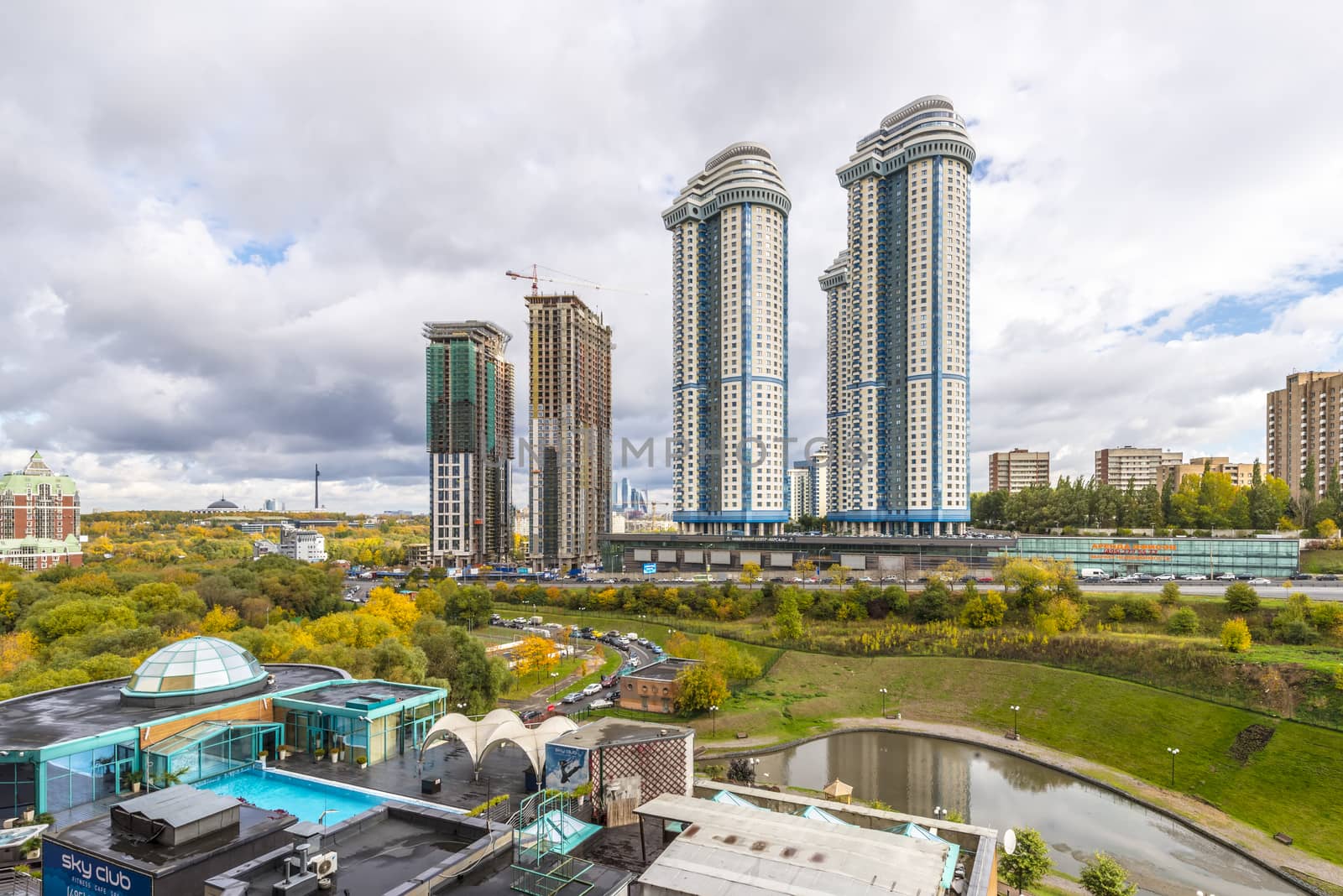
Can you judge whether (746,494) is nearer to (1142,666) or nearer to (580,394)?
(580,394)

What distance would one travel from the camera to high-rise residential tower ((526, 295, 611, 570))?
111m

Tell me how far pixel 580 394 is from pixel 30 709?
95.9 meters

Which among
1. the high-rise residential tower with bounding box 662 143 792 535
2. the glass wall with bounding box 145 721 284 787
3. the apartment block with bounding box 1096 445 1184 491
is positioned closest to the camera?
the glass wall with bounding box 145 721 284 787

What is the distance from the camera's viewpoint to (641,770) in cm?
1574

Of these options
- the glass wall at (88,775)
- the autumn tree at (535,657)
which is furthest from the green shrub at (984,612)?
the glass wall at (88,775)

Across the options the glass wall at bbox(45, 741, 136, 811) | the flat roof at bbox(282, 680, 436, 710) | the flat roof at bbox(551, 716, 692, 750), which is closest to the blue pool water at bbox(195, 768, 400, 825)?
the glass wall at bbox(45, 741, 136, 811)

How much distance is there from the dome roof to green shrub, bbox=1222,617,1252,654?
185ft

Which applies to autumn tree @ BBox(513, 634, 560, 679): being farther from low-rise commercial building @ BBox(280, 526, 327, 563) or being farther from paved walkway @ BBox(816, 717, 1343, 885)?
low-rise commercial building @ BBox(280, 526, 327, 563)

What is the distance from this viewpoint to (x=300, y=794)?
64.2ft

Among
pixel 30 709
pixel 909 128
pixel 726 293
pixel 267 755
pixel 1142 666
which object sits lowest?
pixel 1142 666

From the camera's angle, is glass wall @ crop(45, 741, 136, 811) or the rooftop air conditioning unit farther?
glass wall @ crop(45, 741, 136, 811)

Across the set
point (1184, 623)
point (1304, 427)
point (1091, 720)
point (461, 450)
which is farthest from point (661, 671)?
point (1304, 427)

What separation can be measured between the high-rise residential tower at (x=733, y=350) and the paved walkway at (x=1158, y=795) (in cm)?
5091

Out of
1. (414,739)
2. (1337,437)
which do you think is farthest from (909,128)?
(414,739)
